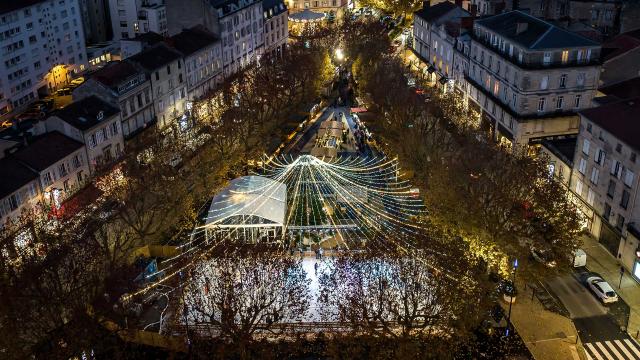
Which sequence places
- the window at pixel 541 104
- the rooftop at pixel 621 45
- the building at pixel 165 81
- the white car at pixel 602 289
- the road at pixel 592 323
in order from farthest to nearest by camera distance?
the building at pixel 165 81 → the rooftop at pixel 621 45 → the window at pixel 541 104 → the white car at pixel 602 289 → the road at pixel 592 323

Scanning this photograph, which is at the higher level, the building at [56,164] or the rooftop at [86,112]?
the rooftop at [86,112]

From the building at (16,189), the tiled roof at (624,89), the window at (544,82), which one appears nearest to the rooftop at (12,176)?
the building at (16,189)

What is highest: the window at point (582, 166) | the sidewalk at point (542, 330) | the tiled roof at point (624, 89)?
the tiled roof at point (624, 89)

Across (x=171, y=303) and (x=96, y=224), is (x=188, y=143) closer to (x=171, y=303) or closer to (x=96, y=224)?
(x=96, y=224)

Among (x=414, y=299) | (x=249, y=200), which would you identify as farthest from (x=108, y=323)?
(x=414, y=299)

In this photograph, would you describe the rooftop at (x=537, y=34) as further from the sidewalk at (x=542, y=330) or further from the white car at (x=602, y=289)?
the sidewalk at (x=542, y=330)

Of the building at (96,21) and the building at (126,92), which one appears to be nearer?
the building at (126,92)

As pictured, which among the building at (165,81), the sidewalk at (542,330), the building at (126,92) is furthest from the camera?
the building at (165,81)

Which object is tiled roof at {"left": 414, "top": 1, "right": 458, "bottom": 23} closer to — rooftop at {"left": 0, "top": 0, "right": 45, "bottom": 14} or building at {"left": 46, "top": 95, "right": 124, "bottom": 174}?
building at {"left": 46, "top": 95, "right": 124, "bottom": 174}
